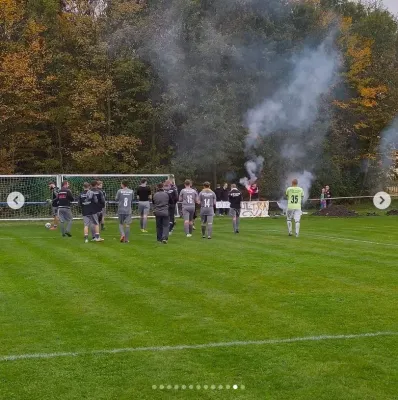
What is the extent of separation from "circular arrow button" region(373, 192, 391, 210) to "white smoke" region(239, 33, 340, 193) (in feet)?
18.7

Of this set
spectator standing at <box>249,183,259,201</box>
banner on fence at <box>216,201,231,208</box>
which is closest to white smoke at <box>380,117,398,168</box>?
spectator standing at <box>249,183,259,201</box>

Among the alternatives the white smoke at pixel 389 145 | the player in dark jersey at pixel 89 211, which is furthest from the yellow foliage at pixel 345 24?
the player in dark jersey at pixel 89 211

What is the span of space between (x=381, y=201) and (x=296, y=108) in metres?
8.90

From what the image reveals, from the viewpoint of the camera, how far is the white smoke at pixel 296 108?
3981 centimetres

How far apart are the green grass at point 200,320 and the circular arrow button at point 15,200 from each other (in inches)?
630

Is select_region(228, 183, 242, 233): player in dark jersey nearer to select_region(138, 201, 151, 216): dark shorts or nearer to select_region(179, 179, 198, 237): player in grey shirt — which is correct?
select_region(179, 179, 198, 237): player in grey shirt

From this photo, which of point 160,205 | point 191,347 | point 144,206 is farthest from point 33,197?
point 191,347

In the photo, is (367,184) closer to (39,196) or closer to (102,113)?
(102,113)

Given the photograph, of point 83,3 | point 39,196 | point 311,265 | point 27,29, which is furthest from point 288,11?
point 311,265

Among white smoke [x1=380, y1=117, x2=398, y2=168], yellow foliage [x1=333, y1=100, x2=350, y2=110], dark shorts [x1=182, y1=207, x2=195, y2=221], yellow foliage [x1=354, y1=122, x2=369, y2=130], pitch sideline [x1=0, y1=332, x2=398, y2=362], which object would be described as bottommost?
pitch sideline [x1=0, y1=332, x2=398, y2=362]

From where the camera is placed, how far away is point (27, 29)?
40.0m

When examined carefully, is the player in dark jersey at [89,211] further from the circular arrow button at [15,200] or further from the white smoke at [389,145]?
the white smoke at [389,145]

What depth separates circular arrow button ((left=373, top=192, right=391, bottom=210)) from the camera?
42.8 metres

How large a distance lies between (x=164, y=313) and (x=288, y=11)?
119 ft
